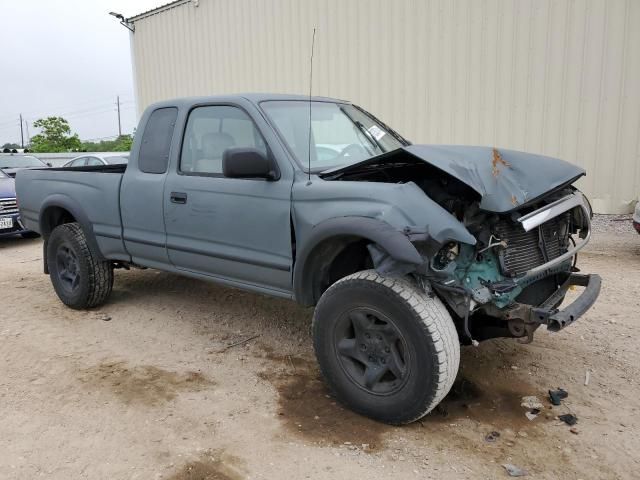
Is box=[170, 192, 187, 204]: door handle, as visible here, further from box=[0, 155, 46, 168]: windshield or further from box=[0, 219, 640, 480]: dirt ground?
box=[0, 155, 46, 168]: windshield

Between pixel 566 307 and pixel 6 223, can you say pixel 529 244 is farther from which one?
pixel 6 223

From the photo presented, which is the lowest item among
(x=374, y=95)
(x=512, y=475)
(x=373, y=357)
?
(x=512, y=475)

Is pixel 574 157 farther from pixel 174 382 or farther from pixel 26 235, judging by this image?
pixel 26 235

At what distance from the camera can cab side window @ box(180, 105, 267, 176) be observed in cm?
393

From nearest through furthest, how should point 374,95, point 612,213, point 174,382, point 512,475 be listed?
point 512,475 < point 174,382 < point 612,213 < point 374,95

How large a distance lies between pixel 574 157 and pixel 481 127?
1.45m

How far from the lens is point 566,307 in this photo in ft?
10.5

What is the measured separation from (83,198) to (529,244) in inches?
149

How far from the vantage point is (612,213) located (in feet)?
26.4

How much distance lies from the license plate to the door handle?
6275 mm

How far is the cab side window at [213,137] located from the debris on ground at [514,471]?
2365 millimetres

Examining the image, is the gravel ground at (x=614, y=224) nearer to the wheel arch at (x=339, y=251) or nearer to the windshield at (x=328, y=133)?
the windshield at (x=328, y=133)

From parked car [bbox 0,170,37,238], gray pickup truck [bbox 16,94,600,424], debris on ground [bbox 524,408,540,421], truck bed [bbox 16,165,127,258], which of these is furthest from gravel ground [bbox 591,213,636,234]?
parked car [bbox 0,170,37,238]

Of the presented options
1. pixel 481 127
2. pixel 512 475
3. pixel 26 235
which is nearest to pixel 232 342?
pixel 512 475
